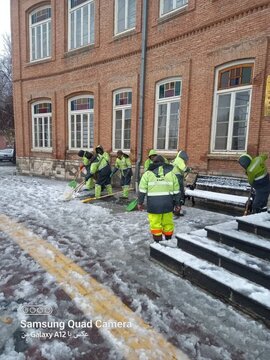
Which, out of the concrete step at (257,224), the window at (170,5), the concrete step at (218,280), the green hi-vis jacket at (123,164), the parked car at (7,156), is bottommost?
the parked car at (7,156)

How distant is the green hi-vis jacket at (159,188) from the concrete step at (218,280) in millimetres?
657

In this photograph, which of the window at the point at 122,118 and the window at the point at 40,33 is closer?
the window at the point at 122,118

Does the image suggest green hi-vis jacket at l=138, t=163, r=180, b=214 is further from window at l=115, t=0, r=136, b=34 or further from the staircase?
window at l=115, t=0, r=136, b=34

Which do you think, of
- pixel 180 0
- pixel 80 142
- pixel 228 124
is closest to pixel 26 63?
pixel 80 142

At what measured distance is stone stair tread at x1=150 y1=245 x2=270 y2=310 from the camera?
3.11 metres

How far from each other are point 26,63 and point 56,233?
1289 cm

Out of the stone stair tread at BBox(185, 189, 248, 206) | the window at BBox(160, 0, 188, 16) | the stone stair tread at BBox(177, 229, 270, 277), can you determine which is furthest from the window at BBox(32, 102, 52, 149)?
the stone stair tread at BBox(177, 229, 270, 277)

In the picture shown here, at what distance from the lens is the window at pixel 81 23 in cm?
1239

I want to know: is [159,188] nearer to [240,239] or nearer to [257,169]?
[240,239]

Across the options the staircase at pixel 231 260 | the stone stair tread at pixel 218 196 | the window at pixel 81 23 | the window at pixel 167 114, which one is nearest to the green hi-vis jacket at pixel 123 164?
the window at pixel 167 114

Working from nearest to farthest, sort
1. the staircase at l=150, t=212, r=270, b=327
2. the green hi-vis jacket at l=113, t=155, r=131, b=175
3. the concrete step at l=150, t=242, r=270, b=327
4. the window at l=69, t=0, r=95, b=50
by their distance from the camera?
1. the concrete step at l=150, t=242, r=270, b=327
2. the staircase at l=150, t=212, r=270, b=327
3. the green hi-vis jacket at l=113, t=155, r=131, b=175
4. the window at l=69, t=0, r=95, b=50

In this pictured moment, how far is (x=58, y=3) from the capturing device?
1326cm

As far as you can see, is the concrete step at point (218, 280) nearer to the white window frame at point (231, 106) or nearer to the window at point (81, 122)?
the white window frame at point (231, 106)

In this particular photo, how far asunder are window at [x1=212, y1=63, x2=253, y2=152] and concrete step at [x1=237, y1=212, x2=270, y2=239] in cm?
428
